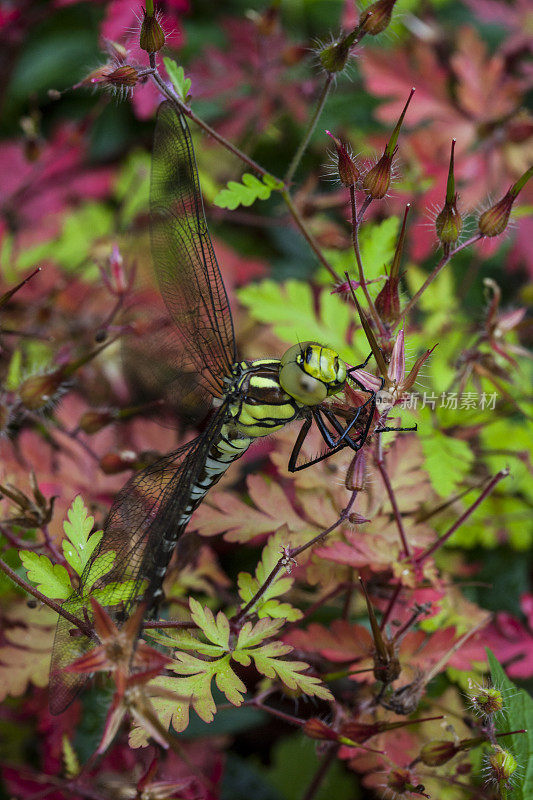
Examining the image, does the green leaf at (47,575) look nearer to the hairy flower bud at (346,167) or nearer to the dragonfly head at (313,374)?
the dragonfly head at (313,374)

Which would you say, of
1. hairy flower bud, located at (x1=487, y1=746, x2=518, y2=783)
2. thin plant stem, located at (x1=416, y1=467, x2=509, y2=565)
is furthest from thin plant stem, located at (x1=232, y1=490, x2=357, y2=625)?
hairy flower bud, located at (x1=487, y1=746, x2=518, y2=783)

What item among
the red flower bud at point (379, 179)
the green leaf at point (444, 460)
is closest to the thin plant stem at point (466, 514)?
the green leaf at point (444, 460)

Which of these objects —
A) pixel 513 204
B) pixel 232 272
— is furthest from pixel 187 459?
pixel 232 272

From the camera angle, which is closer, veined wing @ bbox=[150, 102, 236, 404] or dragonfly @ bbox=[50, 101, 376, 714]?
dragonfly @ bbox=[50, 101, 376, 714]

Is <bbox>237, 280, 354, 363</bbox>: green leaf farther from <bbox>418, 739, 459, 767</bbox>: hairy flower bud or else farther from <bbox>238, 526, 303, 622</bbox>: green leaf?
<bbox>418, 739, 459, 767</bbox>: hairy flower bud

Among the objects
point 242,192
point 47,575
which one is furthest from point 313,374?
point 47,575

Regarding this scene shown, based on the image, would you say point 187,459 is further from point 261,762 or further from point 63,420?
point 261,762

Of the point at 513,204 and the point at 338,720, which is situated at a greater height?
the point at 513,204
